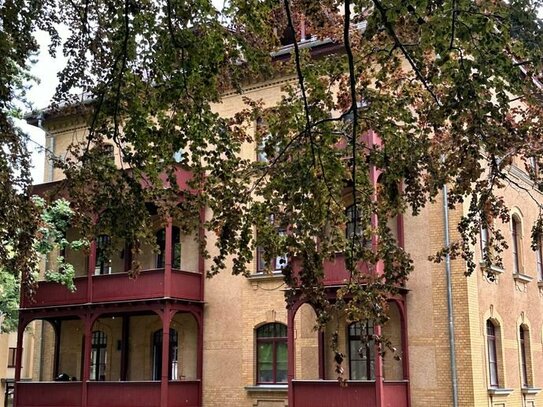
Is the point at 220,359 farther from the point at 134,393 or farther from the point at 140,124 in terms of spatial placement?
the point at 140,124

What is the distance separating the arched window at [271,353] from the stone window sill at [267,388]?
20 centimetres

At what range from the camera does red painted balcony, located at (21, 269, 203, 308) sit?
21625 mm

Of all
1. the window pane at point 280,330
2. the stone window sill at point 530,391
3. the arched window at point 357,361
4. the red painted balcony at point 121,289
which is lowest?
the stone window sill at point 530,391

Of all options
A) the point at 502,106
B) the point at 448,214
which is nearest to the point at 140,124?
the point at 502,106

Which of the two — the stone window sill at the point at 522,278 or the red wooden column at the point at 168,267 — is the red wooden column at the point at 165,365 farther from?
the stone window sill at the point at 522,278

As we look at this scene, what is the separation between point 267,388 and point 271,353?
102 cm

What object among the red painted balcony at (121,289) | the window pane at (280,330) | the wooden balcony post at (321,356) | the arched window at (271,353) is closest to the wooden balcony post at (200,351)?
the red painted balcony at (121,289)

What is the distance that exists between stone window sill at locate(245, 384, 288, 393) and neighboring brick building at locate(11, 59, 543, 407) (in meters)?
0.04

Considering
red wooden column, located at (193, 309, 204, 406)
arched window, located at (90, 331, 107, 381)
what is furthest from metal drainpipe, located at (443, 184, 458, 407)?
arched window, located at (90, 331, 107, 381)

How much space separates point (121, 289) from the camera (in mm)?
22281

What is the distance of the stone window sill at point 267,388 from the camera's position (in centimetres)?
2066

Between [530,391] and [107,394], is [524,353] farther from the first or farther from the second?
[107,394]

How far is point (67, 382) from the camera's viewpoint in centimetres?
2247

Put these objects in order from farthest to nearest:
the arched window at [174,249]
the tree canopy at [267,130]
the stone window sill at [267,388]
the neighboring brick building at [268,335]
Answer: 1. the arched window at [174,249]
2. the stone window sill at [267,388]
3. the neighboring brick building at [268,335]
4. the tree canopy at [267,130]
